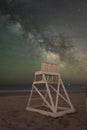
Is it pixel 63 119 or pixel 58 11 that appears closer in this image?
pixel 63 119

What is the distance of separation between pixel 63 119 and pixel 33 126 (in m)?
1.35

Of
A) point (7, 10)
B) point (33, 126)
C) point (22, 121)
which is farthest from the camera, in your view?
point (7, 10)

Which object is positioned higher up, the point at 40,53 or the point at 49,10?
the point at 49,10

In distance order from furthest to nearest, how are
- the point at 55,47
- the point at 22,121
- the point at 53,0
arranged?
the point at 55,47
the point at 53,0
the point at 22,121

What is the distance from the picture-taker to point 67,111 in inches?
309

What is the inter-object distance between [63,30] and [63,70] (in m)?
4.28

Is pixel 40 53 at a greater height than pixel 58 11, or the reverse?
pixel 58 11

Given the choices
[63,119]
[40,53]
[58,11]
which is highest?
[58,11]

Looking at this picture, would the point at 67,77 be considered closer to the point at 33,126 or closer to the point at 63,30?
the point at 63,30

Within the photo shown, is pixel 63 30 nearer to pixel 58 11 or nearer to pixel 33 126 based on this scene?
pixel 58 11

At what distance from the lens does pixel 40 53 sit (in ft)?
72.2

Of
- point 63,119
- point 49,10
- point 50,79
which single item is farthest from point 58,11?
point 63,119

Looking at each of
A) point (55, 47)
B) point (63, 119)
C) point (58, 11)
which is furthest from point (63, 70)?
point (63, 119)

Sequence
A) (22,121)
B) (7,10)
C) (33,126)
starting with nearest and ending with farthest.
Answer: (33,126), (22,121), (7,10)
